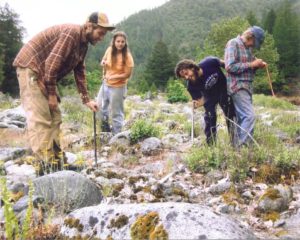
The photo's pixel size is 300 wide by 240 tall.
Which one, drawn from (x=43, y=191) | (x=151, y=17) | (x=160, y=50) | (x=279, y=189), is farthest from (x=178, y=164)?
(x=151, y=17)

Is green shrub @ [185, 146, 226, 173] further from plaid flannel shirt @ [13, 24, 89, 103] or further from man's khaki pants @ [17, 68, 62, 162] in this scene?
plaid flannel shirt @ [13, 24, 89, 103]

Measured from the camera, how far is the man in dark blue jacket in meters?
6.12

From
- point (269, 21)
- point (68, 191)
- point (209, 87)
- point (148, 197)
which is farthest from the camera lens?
point (269, 21)

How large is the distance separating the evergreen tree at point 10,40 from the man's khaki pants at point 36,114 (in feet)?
104

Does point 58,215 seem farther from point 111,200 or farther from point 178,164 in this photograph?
point 178,164

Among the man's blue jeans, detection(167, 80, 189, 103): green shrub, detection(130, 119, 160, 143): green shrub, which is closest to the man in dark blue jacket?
the man's blue jeans

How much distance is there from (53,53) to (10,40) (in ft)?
114

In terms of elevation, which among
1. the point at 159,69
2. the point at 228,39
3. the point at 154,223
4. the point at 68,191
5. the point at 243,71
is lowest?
the point at 159,69

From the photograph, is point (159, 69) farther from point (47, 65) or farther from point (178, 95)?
point (47, 65)

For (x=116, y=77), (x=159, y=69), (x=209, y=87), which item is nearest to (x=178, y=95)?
(x=116, y=77)

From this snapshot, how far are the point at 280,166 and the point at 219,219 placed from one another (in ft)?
8.36

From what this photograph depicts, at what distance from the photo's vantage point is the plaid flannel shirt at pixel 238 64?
604cm

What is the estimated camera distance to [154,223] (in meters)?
2.78

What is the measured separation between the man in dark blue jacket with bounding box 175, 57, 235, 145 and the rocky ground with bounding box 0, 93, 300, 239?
0.72 meters
